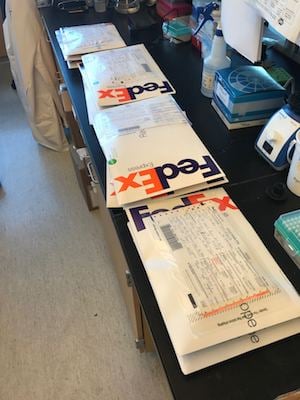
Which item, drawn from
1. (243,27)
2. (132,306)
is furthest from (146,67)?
(132,306)

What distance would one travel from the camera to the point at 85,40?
4.18 ft

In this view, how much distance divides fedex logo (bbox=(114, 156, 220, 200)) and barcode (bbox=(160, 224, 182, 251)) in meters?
0.09

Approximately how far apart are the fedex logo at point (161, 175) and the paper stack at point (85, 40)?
625mm

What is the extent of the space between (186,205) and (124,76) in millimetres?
536

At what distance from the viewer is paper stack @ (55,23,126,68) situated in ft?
3.97

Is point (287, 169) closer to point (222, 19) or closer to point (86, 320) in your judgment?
point (222, 19)

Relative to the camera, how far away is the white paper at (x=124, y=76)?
3.36 feet

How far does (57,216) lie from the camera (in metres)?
1.79

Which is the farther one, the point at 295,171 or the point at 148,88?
the point at 148,88

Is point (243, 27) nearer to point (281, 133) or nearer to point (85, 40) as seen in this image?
point (281, 133)

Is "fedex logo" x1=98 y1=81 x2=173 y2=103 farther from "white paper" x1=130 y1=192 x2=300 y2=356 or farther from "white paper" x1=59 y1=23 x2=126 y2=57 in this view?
"white paper" x1=130 y1=192 x2=300 y2=356

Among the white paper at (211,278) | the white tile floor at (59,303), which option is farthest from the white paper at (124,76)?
the white tile floor at (59,303)

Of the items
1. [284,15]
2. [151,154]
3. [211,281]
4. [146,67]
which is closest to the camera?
[211,281]

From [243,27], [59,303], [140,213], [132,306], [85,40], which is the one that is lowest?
[59,303]
